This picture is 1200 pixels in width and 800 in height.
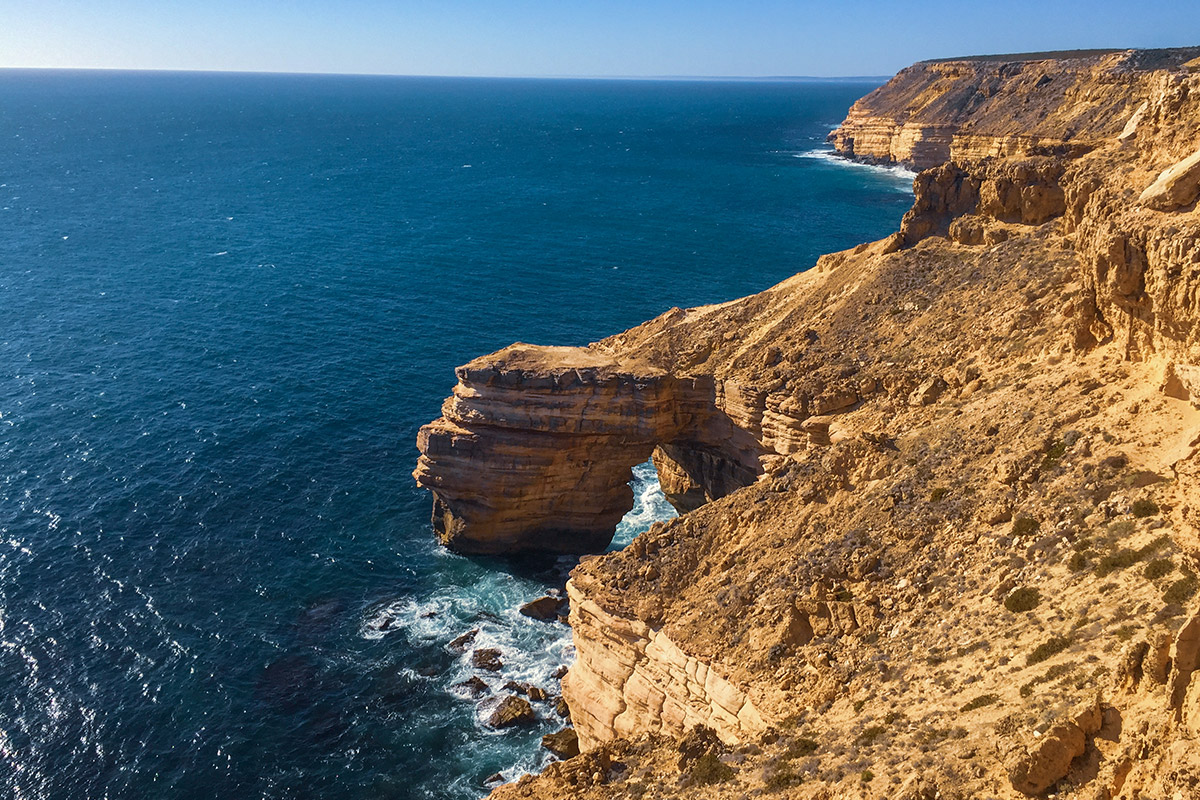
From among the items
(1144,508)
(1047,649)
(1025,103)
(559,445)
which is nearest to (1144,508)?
(1144,508)

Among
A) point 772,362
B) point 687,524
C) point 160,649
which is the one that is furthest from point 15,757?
point 772,362

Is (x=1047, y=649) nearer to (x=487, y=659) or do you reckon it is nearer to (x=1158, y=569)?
(x=1158, y=569)

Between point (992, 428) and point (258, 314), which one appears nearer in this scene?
point (992, 428)

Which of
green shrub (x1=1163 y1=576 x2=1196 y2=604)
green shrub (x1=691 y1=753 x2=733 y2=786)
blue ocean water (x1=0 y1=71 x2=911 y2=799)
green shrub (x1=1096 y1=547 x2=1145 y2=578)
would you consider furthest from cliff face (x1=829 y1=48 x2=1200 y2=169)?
green shrub (x1=691 y1=753 x2=733 y2=786)

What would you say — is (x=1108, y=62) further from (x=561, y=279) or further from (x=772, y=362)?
(x=772, y=362)

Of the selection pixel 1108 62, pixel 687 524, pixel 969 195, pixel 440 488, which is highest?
pixel 1108 62

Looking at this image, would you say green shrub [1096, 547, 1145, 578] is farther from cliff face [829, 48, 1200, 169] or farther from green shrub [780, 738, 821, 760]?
cliff face [829, 48, 1200, 169]
